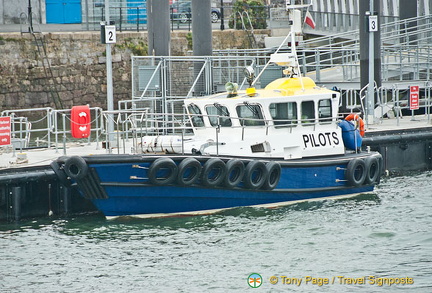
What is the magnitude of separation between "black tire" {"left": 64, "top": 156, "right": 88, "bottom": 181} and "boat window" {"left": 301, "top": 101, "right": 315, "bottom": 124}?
5.04 metres

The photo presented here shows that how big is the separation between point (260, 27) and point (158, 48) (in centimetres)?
1694

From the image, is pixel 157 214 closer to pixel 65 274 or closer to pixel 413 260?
pixel 65 274

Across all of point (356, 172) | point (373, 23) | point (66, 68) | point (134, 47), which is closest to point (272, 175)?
point (356, 172)

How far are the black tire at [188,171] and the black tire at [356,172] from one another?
3920mm

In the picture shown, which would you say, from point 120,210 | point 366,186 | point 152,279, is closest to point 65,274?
point 152,279

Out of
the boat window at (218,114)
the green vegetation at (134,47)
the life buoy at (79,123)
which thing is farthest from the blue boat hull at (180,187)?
the green vegetation at (134,47)

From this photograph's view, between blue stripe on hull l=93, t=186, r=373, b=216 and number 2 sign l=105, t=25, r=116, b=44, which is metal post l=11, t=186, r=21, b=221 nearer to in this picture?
blue stripe on hull l=93, t=186, r=373, b=216

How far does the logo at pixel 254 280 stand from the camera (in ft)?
46.6

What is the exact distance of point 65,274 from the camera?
15.0m

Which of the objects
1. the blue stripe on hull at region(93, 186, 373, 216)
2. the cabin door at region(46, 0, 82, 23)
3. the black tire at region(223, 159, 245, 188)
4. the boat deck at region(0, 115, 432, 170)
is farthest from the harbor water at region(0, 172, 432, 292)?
the cabin door at region(46, 0, 82, 23)

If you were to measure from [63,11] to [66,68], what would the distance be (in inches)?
183

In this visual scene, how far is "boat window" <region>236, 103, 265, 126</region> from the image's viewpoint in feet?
63.3

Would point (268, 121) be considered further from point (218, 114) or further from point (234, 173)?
point (234, 173)

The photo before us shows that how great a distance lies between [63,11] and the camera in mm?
39469
